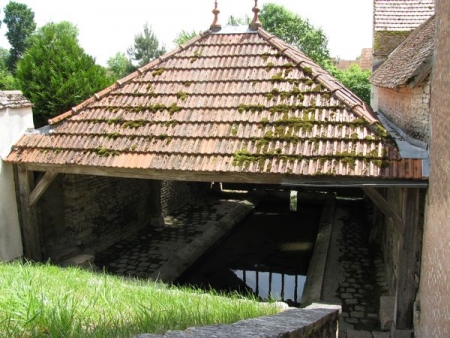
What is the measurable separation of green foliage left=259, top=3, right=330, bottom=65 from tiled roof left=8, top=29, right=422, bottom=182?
23.1 m

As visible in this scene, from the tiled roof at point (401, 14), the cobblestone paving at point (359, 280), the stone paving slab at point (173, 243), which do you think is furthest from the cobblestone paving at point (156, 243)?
the tiled roof at point (401, 14)

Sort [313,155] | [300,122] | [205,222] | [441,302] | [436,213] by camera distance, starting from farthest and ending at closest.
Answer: [205,222] → [300,122] → [313,155] → [436,213] → [441,302]

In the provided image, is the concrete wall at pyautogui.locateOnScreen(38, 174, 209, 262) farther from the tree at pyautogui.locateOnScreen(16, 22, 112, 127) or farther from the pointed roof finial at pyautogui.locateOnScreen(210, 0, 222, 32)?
the pointed roof finial at pyautogui.locateOnScreen(210, 0, 222, 32)

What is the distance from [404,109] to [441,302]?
496 centimetres

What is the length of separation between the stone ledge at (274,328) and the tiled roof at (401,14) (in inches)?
483

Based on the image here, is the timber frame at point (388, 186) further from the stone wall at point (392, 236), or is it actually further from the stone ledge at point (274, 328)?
the stone ledge at point (274, 328)

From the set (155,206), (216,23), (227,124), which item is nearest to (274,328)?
(227,124)

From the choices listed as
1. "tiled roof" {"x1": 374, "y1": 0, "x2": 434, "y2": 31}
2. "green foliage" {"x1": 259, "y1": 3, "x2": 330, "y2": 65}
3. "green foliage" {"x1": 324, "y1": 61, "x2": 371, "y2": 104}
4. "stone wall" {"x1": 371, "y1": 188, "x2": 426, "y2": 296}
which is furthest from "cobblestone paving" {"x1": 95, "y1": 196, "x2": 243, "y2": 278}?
"green foliage" {"x1": 259, "y1": 3, "x2": 330, "y2": 65}

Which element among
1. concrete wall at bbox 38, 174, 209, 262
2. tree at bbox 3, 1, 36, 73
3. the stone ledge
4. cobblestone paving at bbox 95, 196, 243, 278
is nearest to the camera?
the stone ledge

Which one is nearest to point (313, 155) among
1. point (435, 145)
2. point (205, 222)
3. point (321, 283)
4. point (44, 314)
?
point (435, 145)

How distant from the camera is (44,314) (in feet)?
11.4

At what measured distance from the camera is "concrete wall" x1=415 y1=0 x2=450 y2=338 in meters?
4.68

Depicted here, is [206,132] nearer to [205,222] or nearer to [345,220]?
[205,222]

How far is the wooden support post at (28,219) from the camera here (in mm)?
8102
